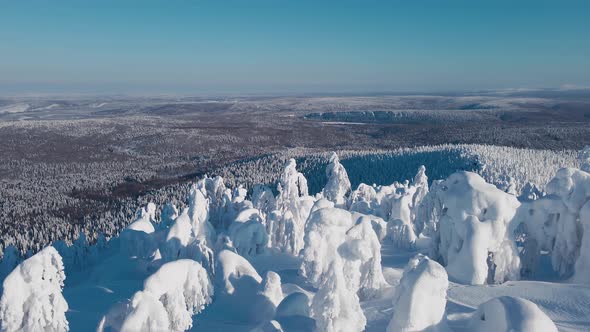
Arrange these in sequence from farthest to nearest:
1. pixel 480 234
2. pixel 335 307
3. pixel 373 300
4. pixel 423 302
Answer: pixel 480 234, pixel 373 300, pixel 335 307, pixel 423 302

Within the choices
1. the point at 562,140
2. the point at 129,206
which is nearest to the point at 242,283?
the point at 129,206

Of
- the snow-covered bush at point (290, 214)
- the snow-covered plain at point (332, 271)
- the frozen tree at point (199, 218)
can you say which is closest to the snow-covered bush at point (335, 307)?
the snow-covered plain at point (332, 271)

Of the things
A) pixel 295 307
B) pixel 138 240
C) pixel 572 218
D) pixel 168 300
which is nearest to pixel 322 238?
pixel 295 307

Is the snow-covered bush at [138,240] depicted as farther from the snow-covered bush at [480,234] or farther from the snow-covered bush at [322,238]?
the snow-covered bush at [480,234]

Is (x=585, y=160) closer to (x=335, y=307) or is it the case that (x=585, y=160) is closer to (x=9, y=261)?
(x=335, y=307)

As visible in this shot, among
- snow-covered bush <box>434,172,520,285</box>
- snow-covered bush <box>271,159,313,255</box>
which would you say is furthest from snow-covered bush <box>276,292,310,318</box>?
snow-covered bush <box>271,159,313,255</box>

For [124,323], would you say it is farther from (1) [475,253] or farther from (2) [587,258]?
(2) [587,258]
